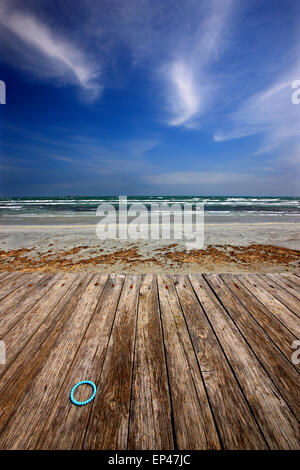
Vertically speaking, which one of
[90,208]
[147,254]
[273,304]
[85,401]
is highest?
[90,208]

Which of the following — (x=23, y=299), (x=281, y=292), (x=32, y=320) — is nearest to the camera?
(x=32, y=320)

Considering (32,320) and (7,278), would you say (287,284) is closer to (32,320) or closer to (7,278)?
(32,320)

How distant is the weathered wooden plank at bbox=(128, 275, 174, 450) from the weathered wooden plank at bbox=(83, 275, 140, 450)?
0.16 feet

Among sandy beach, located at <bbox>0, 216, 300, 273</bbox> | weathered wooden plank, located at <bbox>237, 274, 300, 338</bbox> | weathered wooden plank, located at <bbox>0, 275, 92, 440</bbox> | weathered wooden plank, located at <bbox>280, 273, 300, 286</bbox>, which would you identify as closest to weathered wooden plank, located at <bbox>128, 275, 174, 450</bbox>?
weathered wooden plank, located at <bbox>0, 275, 92, 440</bbox>

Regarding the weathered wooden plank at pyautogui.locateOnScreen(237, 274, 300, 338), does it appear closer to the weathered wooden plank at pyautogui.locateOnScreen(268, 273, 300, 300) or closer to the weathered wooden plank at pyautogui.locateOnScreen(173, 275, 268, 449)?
the weathered wooden plank at pyautogui.locateOnScreen(268, 273, 300, 300)

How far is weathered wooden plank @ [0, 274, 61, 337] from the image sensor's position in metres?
2.08

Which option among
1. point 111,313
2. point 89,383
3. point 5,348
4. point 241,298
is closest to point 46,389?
point 89,383

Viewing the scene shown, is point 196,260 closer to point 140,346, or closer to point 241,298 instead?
point 241,298

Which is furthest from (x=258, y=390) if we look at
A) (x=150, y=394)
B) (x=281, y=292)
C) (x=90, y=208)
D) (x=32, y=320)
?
(x=90, y=208)

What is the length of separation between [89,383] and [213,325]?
1.25 m

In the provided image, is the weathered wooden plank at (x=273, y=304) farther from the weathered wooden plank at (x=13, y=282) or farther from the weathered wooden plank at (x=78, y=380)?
the weathered wooden plank at (x=13, y=282)

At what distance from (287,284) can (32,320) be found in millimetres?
3359

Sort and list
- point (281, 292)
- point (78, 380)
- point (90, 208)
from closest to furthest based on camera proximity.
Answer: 1. point (78, 380)
2. point (281, 292)
3. point (90, 208)

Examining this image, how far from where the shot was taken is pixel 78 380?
1421 mm
